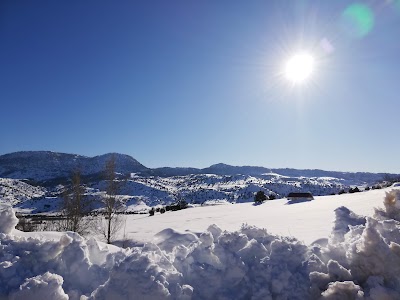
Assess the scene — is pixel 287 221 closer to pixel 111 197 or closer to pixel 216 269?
pixel 111 197

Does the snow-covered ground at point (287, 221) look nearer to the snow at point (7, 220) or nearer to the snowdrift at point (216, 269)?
the snowdrift at point (216, 269)

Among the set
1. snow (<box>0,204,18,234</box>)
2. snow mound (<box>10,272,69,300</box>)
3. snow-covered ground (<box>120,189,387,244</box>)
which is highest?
snow (<box>0,204,18,234</box>)

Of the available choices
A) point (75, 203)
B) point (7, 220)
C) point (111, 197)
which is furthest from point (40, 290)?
point (75, 203)

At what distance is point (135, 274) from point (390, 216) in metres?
4.13

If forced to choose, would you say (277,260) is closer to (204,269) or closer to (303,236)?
(204,269)

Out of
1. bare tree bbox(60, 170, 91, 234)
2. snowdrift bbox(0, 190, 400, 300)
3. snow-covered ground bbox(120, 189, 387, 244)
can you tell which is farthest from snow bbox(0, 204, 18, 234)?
bare tree bbox(60, 170, 91, 234)

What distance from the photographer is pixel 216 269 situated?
4227 millimetres

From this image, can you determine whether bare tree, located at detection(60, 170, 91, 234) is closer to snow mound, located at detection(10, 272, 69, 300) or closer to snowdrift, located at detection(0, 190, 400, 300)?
snowdrift, located at detection(0, 190, 400, 300)

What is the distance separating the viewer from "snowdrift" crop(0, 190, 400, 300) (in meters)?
3.75

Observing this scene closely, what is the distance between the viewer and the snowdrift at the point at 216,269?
3746 millimetres

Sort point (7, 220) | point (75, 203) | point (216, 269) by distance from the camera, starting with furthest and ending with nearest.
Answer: point (75, 203) → point (7, 220) → point (216, 269)

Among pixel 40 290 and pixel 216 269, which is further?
pixel 216 269

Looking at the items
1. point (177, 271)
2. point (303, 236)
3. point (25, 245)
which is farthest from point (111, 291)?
point (303, 236)

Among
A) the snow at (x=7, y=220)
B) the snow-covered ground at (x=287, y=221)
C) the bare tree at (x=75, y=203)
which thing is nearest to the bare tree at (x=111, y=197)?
the snow-covered ground at (x=287, y=221)
